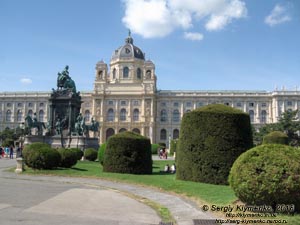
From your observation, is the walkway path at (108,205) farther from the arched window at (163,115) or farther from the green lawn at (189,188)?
the arched window at (163,115)

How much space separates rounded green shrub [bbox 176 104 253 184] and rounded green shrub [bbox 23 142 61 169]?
303 inches

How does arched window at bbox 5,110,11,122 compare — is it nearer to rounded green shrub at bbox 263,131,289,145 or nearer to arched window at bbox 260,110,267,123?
arched window at bbox 260,110,267,123

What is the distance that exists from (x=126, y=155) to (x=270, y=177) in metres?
10.7

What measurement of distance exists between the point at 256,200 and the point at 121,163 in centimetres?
1039

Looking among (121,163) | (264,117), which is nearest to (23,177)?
(121,163)

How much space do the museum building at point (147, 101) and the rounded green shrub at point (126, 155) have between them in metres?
69.4

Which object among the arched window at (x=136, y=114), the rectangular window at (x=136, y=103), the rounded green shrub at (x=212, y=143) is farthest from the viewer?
the arched window at (x=136, y=114)

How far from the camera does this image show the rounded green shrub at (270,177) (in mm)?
7844

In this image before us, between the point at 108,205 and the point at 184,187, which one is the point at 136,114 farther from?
the point at 108,205

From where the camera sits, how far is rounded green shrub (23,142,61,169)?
18.4 metres

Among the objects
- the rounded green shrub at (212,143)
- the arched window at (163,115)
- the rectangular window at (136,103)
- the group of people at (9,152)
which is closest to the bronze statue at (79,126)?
the group of people at (9,152)

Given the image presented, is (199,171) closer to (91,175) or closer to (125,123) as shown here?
(91,175)

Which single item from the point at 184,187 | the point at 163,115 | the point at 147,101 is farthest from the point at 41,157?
the point at 163,115

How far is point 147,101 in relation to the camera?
8988cm
